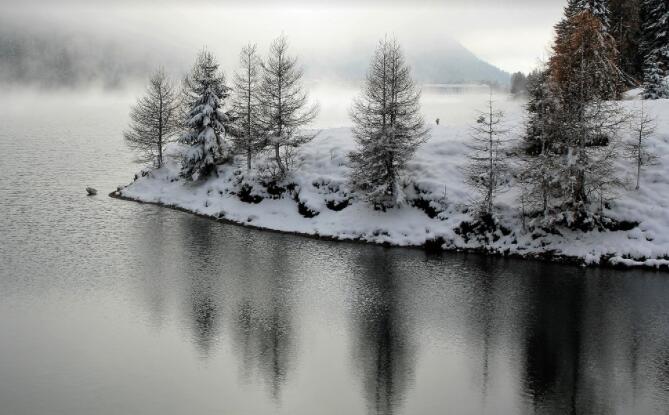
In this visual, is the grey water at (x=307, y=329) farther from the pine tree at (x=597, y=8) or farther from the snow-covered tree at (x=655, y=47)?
the pine tree at (x=597, y=8)

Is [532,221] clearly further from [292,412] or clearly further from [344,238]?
[292,412]

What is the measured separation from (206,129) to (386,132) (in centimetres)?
1970

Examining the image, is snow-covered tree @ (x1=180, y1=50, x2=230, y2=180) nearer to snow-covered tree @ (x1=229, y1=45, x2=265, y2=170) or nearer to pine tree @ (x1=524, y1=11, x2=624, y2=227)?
snow-covered tree @ (x1=229, y1=45, x2=265, y2=170)

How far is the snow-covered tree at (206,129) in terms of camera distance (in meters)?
56.3

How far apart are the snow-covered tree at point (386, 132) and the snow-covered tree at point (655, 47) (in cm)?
2638

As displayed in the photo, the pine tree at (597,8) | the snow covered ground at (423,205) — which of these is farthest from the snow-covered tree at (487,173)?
the pine tree at (597,8)

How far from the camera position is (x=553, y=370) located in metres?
22.7

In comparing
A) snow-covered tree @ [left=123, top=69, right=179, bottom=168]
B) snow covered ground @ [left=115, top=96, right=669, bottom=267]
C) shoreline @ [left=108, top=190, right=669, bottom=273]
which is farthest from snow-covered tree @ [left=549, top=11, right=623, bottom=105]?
snow-covered tree @ [left=123, top=69, right=179, bottom=168]

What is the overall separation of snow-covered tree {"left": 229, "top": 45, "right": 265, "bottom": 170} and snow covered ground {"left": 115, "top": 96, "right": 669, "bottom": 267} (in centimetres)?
250

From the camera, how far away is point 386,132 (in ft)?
148

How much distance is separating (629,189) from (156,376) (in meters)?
33.8

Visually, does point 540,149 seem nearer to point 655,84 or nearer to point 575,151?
point 575,151

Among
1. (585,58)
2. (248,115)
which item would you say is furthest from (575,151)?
(248,115)

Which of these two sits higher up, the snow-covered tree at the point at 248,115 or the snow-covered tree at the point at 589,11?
the snow-covered tree at the point at 589,11
